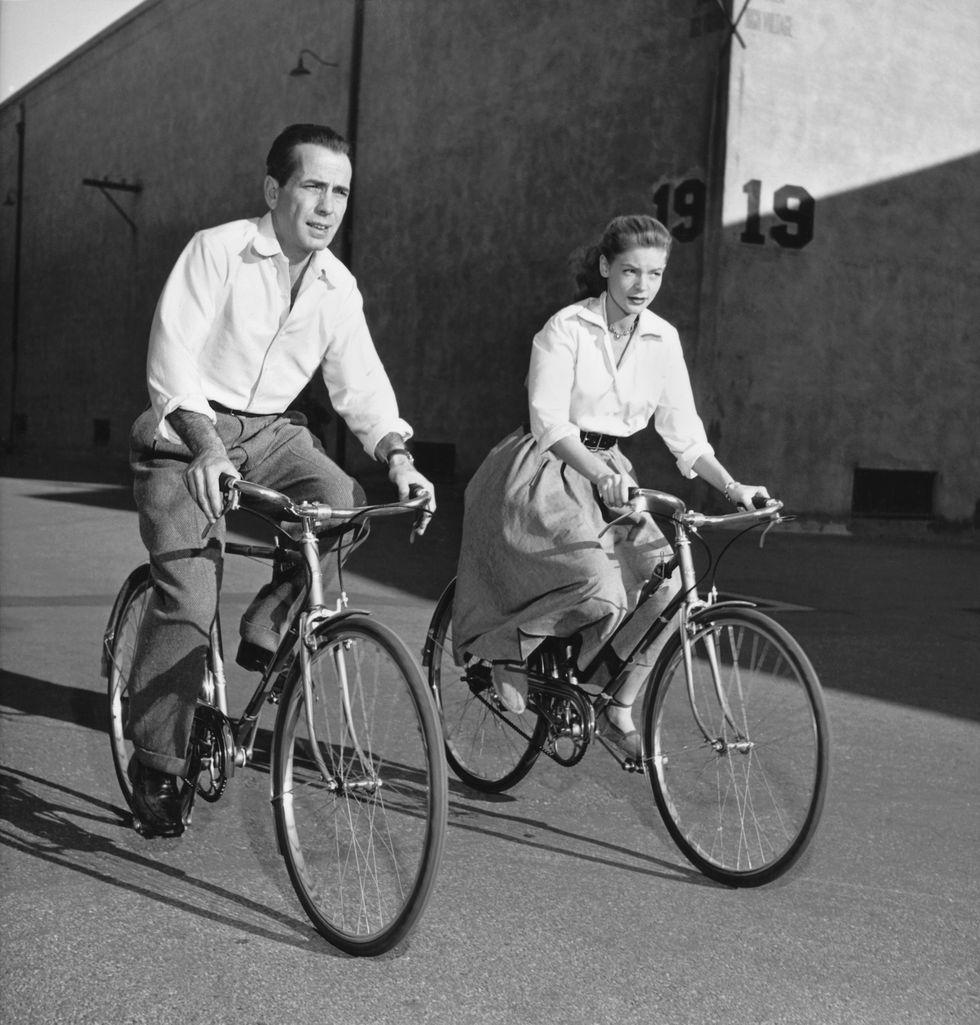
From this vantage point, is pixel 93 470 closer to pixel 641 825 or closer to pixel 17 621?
pixel 17 621

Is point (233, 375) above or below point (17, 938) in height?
above

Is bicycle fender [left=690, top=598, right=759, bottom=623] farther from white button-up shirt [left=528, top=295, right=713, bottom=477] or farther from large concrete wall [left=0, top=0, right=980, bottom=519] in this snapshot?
large concrete wall [left=0, top=0, right=980, bottom=519]

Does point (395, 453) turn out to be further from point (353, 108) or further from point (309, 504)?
point (353, 108)

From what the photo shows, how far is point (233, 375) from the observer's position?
12.8 ft

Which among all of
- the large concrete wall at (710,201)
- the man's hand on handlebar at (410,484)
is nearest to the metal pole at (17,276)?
the large concrete wall at (710,201)

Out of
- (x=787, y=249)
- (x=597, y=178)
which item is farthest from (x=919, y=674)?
(x=597, y=178)

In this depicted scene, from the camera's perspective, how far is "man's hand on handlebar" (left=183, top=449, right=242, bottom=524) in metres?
3.35

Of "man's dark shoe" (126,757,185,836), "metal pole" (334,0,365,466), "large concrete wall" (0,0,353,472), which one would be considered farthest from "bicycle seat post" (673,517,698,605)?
"large concrete wall" (0,0,353,472)

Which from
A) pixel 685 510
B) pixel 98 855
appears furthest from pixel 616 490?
pixel 98 855

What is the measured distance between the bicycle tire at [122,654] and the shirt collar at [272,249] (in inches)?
38.9

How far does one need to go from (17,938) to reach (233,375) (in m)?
1.50

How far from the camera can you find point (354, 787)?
3.30 metres

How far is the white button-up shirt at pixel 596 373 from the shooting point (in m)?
4.43

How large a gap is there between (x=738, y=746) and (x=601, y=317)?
1393mm
